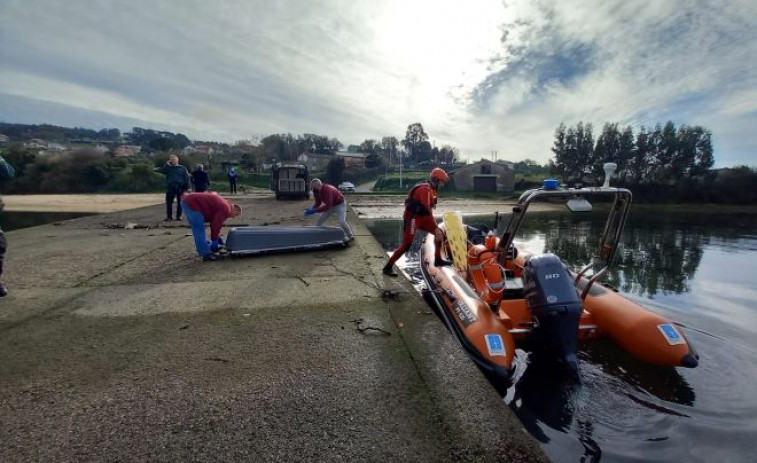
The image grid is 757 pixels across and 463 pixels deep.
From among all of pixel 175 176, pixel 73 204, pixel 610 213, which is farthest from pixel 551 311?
pixel 73 204

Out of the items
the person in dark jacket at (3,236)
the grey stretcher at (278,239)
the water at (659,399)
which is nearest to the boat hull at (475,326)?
the water at (659,399)

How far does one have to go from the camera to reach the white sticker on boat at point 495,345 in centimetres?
339

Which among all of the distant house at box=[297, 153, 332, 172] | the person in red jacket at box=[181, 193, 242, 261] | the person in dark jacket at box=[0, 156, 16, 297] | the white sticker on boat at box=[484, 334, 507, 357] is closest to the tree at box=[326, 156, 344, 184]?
the distant house at box=[297, 153, 332, 172]

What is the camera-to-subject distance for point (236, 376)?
9.08 ft

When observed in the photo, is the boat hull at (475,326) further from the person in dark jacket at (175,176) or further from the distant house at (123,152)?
the distant house at (123,152)

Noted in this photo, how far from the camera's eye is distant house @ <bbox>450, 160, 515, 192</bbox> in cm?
5169

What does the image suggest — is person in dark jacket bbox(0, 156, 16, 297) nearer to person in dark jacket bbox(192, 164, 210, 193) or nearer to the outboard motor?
the outboard motor

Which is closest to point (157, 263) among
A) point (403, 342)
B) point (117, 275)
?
point (117, 275)

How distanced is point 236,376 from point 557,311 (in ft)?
10.0

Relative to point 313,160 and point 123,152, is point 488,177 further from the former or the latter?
point 123,152

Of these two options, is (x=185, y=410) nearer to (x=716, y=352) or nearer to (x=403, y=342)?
(x=403, y=342)

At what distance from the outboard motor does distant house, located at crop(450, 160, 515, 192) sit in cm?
5085

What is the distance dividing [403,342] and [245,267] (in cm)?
382

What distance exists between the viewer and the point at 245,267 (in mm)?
6137
